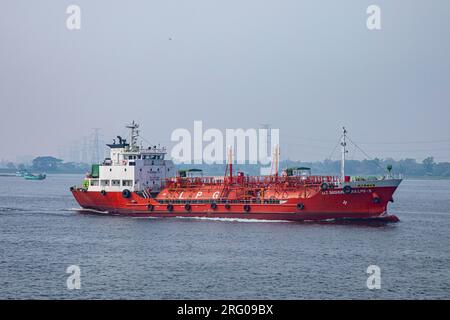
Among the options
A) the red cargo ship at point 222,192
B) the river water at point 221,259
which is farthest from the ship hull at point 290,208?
the river water at point 221,259

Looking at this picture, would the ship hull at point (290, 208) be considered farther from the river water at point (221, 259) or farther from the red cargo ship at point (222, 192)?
the river water at point (221, 259)

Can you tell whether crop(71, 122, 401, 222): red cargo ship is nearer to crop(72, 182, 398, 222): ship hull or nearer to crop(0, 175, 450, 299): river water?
crop(72, 182, 398, 222): ship hull

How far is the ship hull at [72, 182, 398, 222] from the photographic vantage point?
65.8 metres

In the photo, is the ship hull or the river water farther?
the ship hull

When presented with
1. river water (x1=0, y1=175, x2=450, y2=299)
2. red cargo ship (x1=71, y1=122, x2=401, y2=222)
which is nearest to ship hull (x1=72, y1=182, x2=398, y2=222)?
red cargo ship (x1=71, y1=122, x2=401, y2=222)

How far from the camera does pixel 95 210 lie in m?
80.4

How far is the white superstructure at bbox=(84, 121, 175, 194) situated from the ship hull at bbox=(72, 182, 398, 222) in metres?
1.90

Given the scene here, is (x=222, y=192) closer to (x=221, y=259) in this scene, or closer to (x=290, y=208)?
(x=290, y=208)

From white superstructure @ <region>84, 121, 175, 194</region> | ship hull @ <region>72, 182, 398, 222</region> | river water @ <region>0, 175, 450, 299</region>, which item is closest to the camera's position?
river water @ <region>0, 175, 450, 299</region>

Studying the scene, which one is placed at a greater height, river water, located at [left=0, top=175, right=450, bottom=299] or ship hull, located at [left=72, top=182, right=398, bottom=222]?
ship hull, located at [left=72, top=182, right=398, bottom=222]

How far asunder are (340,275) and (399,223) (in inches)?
1167

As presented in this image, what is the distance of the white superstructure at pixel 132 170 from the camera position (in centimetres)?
7644

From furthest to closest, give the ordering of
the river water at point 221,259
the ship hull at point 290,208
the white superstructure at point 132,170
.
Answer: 1. the white superstructure at point 132,170
2. the ship hull at point 290,208
3. the river water at point 221,259

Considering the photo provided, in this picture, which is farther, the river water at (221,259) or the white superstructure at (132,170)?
the white superstructure at (132,170)
